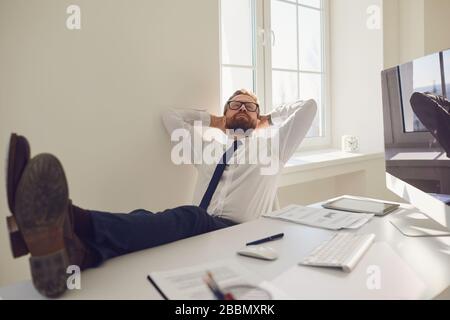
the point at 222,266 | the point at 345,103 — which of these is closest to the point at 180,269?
the point at 222,266

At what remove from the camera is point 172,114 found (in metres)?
1.81

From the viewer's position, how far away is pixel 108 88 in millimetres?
1637

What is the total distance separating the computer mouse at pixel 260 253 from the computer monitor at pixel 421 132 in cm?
47

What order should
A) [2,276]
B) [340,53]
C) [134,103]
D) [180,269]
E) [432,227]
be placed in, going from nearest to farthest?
[180,269] → [432,227] → [2,276] → [134,103] → [340,53]

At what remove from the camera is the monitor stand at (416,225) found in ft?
3.67

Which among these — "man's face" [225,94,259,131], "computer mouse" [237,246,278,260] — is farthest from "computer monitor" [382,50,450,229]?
"man's face" [225,94,259,131]

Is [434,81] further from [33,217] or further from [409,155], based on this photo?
[33,217]

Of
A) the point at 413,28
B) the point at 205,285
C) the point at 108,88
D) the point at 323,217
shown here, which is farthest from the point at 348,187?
the point at 205,285

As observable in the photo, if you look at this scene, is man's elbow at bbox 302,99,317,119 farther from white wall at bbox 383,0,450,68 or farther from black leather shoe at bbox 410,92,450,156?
white wall at bbox 383,0,450,68

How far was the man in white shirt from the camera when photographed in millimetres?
730

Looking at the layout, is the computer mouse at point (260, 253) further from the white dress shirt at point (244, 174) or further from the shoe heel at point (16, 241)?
the white dress shirt at point (244, 174)

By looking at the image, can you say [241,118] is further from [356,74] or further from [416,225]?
[356,74]

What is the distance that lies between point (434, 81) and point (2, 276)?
5.06 ft
